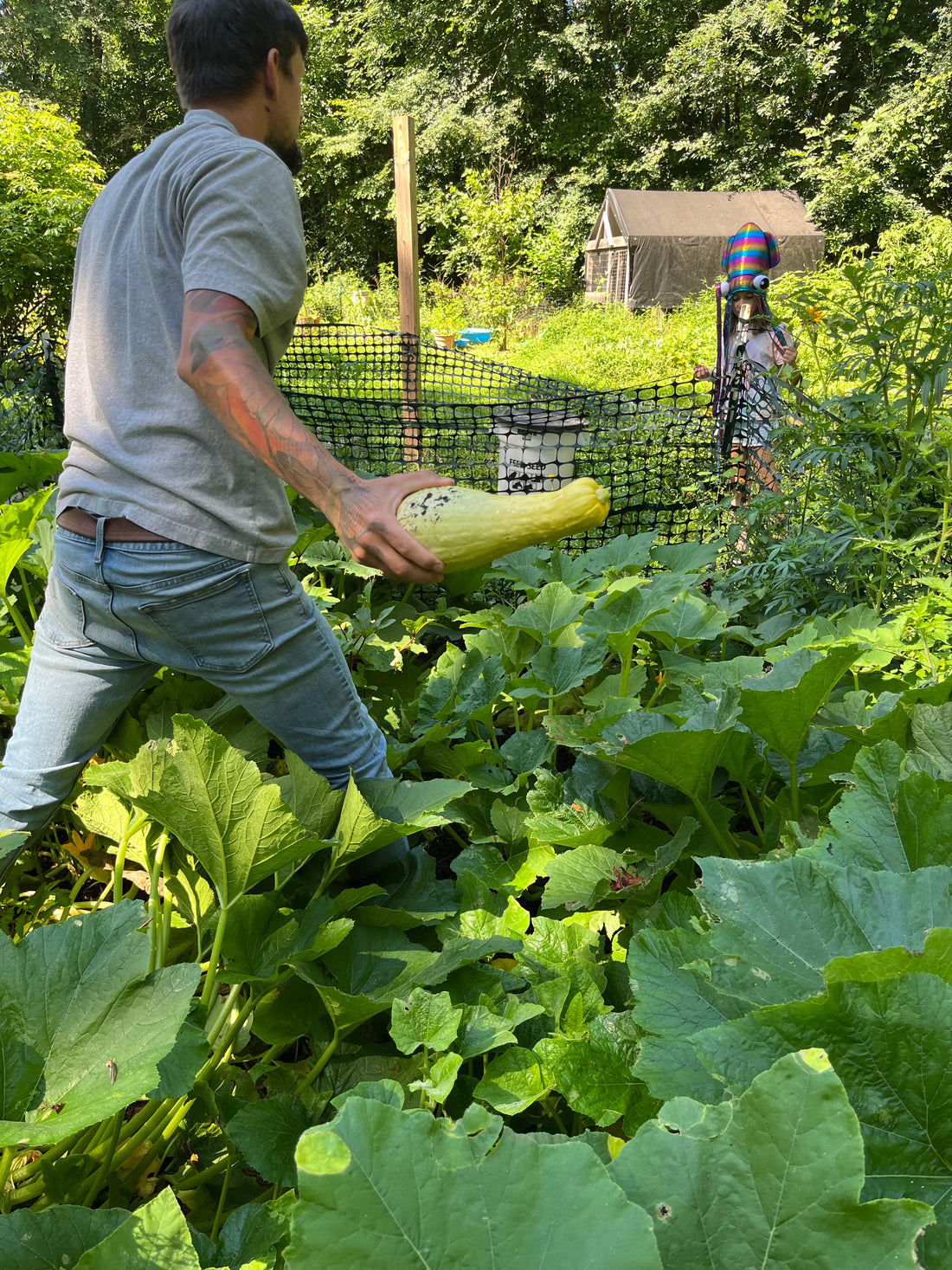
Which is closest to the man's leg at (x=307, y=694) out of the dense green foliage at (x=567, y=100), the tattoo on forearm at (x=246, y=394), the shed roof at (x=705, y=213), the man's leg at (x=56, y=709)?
the man's leg at (x=56, y=709)

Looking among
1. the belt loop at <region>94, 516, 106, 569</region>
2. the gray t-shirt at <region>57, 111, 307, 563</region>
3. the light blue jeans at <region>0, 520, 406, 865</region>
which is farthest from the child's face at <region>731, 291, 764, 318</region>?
the belt loop at <region>94, 516, 106, 569</region>

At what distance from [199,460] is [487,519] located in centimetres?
58

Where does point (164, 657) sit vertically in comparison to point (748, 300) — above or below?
below

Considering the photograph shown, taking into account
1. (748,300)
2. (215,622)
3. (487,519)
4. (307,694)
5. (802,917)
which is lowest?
(307,694)

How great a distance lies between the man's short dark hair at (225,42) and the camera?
1.92 metres

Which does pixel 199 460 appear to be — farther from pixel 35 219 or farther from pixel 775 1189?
pixel 35 219

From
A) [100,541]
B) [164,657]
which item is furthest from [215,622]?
[100,541]

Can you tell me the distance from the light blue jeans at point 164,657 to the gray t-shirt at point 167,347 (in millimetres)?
80

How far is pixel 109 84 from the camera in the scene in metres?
33.2

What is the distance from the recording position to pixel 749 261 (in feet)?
15.6

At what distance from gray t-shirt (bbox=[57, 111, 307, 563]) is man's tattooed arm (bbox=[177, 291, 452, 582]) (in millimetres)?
106

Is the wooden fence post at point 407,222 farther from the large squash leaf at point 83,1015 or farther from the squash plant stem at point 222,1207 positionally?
the large squash leaf at point 83,1015

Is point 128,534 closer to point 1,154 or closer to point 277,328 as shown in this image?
point 277,328

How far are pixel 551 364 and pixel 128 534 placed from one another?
15892 millimetres
